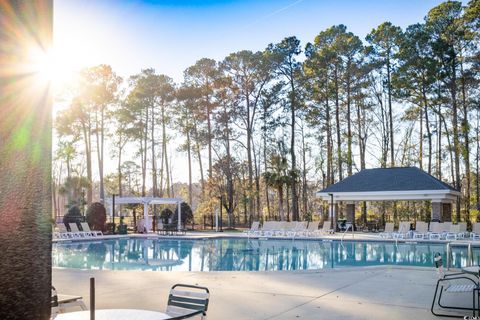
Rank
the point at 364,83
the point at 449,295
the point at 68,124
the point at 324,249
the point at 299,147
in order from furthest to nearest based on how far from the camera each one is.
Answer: the point at 299,147 → the point at 68,124 → the point at 364,83 → the point at 324,249 → the point at 449,295

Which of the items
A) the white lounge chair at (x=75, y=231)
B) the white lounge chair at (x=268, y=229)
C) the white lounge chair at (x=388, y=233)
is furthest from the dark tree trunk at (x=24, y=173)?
the white lounge chair at (x=268, y=229)

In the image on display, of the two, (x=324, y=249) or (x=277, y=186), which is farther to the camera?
(x=277, y=186)

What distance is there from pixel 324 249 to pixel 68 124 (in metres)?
24.0

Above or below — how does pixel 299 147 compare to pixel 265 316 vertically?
above

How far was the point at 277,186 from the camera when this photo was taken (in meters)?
29.6

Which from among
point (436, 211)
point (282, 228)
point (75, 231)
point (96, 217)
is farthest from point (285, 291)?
point (436, 211)

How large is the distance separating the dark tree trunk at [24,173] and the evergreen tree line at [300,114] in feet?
89.6

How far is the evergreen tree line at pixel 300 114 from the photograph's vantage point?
2925 centimetres

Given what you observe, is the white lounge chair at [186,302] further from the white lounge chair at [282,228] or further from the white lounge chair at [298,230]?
the white lounge chair at [282,228]

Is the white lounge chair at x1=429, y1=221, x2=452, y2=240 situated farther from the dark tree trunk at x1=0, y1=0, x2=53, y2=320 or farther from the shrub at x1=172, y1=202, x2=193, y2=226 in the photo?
the dark tree trunk at x1=0, y1=0, x2=53, y2=320

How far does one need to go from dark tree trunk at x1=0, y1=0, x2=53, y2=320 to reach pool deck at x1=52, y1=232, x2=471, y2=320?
4204mm

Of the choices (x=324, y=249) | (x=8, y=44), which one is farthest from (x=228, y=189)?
(x=8, y=44)

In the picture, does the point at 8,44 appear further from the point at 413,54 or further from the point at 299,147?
the point at 299,147

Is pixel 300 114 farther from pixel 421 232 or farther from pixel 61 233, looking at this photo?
pixel 61 233
